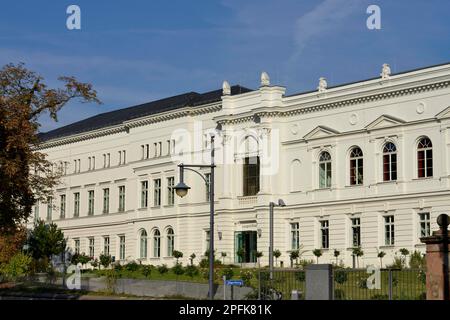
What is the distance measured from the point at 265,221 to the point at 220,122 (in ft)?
31.3

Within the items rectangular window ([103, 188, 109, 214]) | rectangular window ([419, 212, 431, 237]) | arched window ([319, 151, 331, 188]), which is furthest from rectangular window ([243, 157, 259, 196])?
rectangular window ([103, 188, 109, 214])

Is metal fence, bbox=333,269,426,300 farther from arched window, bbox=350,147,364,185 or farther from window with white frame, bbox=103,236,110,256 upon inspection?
window with white frame, bbox=103,236,110,256

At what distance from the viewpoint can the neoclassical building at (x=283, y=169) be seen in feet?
206

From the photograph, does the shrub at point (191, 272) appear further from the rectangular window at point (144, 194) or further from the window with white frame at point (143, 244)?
the rectangular window at point (144, 194)

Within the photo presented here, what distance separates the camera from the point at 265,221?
231 feet

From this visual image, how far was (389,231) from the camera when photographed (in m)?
64.6

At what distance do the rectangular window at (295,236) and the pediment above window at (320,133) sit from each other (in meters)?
6.42

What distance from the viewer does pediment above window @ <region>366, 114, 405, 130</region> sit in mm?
63812

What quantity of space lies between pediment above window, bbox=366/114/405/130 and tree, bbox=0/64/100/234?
74.9ft

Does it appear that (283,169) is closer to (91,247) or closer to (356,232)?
(356,232)

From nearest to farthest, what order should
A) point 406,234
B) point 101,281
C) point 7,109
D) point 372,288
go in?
point 372,288, point 7,109, point 101,281, point 406,234
